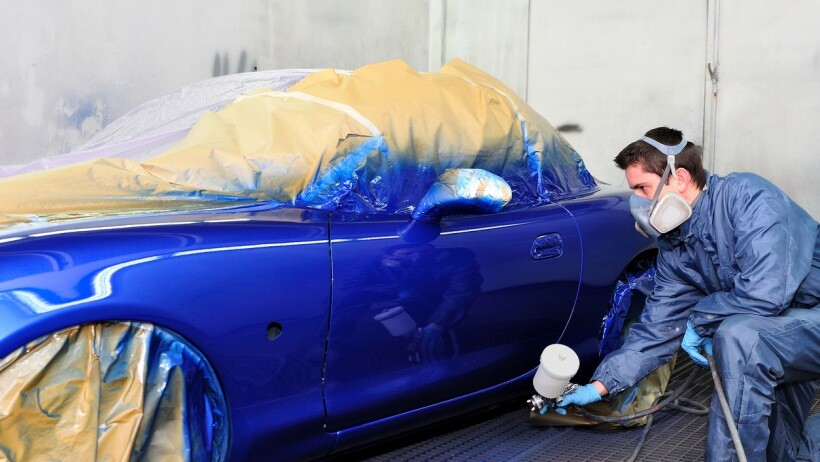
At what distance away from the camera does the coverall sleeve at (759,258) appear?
7.56 feet

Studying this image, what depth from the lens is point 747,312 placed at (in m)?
2.36

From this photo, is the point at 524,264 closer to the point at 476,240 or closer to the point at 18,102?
the point at 476,240

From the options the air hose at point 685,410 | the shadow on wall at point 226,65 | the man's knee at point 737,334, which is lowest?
the air hose at point 685,410

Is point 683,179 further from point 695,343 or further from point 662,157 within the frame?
point 695,343

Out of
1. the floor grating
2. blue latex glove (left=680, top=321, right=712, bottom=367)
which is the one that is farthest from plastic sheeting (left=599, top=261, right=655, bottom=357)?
blue latex glove (left=680, top=321, right=712, bottom=367)

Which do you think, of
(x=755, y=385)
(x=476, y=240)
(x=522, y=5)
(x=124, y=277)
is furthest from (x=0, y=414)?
(x=522, y=5)

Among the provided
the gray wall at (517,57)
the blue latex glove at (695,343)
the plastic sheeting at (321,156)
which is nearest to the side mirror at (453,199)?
the plastic sheeting at (321,156)

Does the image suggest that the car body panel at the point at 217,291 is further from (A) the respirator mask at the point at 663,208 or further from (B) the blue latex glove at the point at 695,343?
(B) the blue latex glove at the point at 695,343

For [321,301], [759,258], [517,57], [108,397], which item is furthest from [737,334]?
[517,57]

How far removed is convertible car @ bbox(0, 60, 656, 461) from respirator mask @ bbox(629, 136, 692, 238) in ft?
0.76

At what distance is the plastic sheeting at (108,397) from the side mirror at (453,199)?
72 centimetres

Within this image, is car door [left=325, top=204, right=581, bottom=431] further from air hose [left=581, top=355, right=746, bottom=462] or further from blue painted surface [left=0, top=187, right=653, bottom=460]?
air hose [left=581, top=355, right=746, bottom=462]

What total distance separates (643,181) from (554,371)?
0.69 metres

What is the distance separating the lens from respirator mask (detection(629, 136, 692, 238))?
97.1 inches
